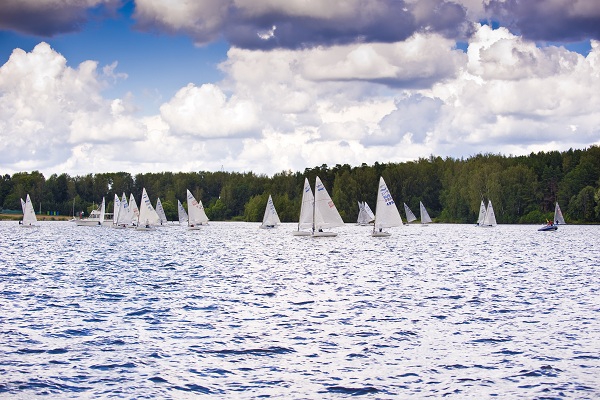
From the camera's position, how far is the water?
2114 cm

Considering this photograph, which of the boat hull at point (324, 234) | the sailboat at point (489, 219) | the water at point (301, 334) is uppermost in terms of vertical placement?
the sailboat at point (489, 219)

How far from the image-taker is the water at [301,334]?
2114cm

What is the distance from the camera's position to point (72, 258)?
243 feet

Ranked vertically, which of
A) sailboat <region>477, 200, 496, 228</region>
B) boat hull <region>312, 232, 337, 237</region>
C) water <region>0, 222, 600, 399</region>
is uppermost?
sailboat <region>477, 200, 496, 228</region>

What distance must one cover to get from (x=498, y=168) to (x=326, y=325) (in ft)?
568

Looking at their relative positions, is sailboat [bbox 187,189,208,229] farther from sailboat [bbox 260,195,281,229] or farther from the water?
the water

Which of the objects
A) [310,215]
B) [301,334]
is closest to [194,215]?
[310,215]

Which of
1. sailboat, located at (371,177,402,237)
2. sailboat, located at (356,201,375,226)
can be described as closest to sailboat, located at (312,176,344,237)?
sailboat, located at (371,177,402,237)

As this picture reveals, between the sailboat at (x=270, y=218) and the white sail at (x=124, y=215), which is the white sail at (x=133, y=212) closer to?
the white sail at (x=124, y=215)

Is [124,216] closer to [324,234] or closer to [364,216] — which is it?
[364,216]

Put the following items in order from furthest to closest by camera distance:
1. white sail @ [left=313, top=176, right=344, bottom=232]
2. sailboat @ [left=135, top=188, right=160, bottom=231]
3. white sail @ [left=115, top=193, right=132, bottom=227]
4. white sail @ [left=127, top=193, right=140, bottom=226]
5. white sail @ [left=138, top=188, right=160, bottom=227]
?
1. white sail @ [left=115, top=193, right=132, bottom=227]
2. white sail @ [left=127, top=193, right=140, bottom=226]
3. sailboat @ [left=135, top=188, right=160, bottom=231]
4. white sail @ [left=138, top=188, right=160, bottom=227]
5. white sail @ [left=313, top=176, right=344, bottom=232]

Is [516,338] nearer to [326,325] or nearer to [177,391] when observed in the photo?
[326,325]

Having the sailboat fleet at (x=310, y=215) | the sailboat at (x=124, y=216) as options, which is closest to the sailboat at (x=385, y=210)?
the sailboat fleet at (x=310, y=215)

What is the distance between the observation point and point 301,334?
2881 cm
